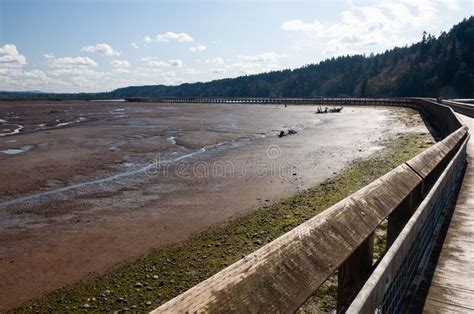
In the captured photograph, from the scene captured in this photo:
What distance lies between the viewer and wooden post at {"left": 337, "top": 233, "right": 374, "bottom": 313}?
264 centimetres

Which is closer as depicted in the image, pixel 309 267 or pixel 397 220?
pixel 309 267

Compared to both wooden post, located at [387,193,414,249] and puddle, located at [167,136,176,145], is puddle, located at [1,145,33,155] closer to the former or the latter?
puddle, located at [167,136,176,145]

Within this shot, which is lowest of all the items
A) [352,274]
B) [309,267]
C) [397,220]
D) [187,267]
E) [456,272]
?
[187,267]

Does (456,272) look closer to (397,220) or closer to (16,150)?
(397,220)

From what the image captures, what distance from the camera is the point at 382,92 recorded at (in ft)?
422

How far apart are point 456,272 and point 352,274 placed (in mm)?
2282

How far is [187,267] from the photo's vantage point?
820 cm

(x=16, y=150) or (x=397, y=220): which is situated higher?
(x=397, y=220)

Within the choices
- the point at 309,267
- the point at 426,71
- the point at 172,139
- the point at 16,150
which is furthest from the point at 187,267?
the point at 426,71

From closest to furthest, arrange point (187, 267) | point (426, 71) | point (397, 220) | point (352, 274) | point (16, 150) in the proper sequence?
point (352, 274) < point (397, 220) < point (187, 267) < point (16, 150) < point (426, 71)

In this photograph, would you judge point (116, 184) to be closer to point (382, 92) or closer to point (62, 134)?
point (62, 134)

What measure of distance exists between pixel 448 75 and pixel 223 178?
10218cm

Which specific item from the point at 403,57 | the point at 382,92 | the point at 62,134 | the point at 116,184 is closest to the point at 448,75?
the point at 382,92

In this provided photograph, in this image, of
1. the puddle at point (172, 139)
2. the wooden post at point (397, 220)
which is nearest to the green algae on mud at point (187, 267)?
the wooden post at point (397, 220)
